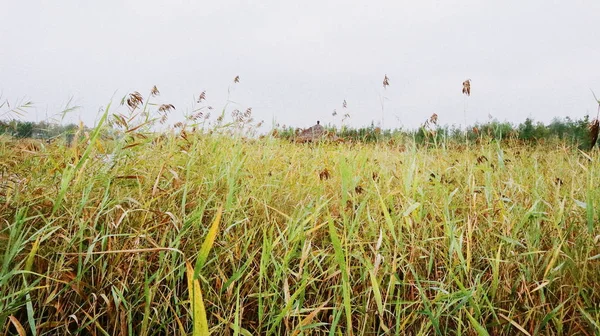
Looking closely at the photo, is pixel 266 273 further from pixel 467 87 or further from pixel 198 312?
pixel 467 87

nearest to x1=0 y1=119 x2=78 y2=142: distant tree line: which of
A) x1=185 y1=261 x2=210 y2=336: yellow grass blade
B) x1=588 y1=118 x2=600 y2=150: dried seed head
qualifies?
x1=185 y1=261 x2=210 y2=336: yellow grass blade

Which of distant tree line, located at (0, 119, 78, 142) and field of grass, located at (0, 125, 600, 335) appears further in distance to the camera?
distant tree line, located at (0, 119, 78, 142)

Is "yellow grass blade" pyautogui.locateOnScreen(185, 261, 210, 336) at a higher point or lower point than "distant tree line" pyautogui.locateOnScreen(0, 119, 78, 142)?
lower

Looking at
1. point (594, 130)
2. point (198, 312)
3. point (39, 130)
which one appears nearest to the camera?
point (198, 312)

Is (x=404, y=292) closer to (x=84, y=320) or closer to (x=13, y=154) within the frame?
(x=84, y=320)

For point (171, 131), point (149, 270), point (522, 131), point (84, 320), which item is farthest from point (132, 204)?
point (522, 131)

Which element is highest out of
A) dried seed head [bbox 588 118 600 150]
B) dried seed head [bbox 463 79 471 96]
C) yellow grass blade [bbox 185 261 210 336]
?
dried seed head [bbox 463 79 471 96]

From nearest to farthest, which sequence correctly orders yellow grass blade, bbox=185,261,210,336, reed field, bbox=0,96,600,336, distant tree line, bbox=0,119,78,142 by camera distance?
1. yellow grass blade, bbox=185,261,210,336
2. reed field, bbox=0,96,600,336
3. distant tree line, bbox=0,119,78,142

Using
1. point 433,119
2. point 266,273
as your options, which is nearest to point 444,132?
point 433,119

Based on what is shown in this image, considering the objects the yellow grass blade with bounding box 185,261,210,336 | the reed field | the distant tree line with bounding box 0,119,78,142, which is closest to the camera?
the yellow grass blade with bounding box 185,261,210,336

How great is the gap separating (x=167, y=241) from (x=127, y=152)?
2.72 ft

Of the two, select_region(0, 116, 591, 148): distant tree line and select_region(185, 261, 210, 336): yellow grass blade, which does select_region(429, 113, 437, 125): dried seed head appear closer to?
select_region(0, 116, 591, 148): distant tree line

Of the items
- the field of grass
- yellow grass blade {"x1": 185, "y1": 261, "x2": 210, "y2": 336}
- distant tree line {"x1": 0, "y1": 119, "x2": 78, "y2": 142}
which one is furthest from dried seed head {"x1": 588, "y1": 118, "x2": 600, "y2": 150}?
distant tree line {"x1": 0, "y1": 119, "x2": 78, "y2": 142}

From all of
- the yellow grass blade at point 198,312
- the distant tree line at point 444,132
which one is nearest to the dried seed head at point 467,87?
the distant tree line at point 444,132
